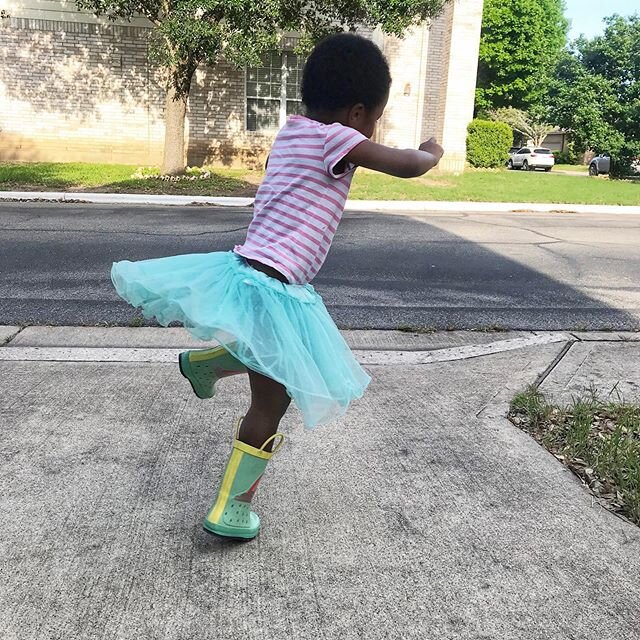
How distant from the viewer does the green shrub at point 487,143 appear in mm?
25297

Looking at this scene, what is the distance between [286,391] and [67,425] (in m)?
1.56

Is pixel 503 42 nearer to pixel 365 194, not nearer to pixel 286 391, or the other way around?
pixel 365 194

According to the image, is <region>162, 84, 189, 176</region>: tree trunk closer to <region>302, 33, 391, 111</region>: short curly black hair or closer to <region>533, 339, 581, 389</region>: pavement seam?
<region>533, 339, 581, 389</region>: pavement seam

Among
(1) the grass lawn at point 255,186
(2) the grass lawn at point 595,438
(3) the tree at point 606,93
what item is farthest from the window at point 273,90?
(2) the grass lawn at point 595,438

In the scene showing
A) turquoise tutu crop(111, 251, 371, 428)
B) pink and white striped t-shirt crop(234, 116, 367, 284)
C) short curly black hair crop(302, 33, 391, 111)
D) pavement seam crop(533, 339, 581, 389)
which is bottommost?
pavement seam crop(533, 339, 581, 389)

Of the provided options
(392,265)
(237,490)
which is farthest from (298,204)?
(392,265)

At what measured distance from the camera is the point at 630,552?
8.04ft

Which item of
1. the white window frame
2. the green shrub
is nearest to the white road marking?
the white window frame

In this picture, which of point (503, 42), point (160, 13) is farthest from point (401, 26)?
point (503, 42)

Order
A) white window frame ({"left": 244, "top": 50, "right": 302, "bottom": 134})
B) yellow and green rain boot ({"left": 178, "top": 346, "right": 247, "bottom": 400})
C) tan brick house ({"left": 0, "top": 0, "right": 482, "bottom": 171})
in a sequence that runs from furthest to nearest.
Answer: white window frame ({"left": 244, "top": 50, "right": 302, "bottom": 134}), tan brick house ({"left": 0, "top": 0, "right": 482, "bottom": 171}), yellow and green rain boot ({"left": 178, "top": 346, "right": 247, "bottom": 400})

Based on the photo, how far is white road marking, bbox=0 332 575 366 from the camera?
14.5 feet

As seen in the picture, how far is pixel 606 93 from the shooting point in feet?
99.6

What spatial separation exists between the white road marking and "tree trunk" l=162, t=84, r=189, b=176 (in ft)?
43.6

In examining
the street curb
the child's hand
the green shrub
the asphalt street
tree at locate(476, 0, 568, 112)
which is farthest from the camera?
tree at locate(476, 0, 568, 112)
